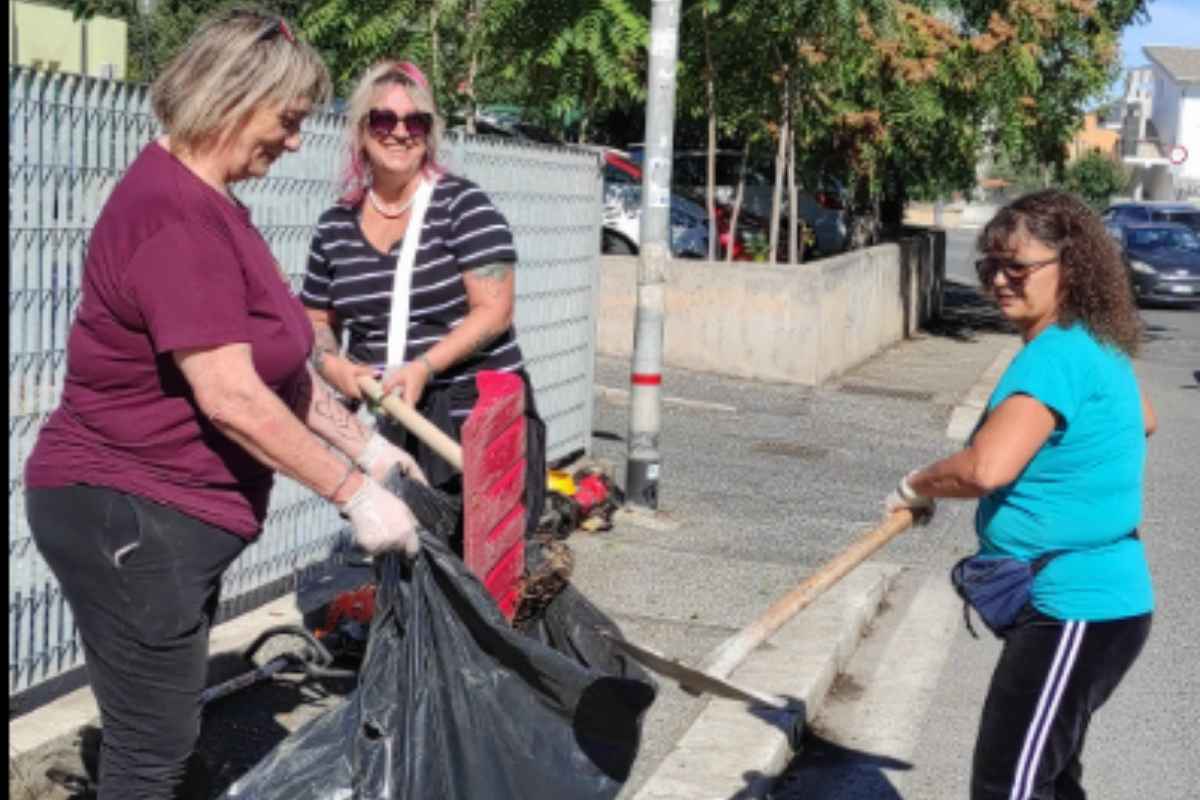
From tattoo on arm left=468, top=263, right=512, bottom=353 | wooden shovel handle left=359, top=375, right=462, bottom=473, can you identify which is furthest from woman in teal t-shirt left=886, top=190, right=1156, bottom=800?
tattoo on arm left=468, top=263, right=512, bottom=353

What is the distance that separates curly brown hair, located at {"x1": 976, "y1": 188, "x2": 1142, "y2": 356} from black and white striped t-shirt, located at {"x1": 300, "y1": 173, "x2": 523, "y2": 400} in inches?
56.0

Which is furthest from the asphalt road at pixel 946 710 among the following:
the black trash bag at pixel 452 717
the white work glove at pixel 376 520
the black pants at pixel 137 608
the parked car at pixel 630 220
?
the parked car at pixel 630 220

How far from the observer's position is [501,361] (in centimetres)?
491

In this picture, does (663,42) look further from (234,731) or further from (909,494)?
(909,494)

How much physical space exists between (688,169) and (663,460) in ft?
43.7

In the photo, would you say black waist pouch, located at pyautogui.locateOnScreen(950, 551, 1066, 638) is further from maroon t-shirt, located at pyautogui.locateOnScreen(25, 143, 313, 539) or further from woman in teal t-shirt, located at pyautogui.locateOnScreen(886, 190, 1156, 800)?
maroon t-shirt, located at pyautogui.locateOnScreen(25, 143, 313, 539)

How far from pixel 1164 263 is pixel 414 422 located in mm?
27900

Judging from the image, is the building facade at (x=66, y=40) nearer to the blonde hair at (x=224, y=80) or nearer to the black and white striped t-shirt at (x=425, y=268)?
the black and white striped t-shirt at (x=425, y=268)

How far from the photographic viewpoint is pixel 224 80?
3.20 meters

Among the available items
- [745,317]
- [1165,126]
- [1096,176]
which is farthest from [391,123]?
[1165,126]

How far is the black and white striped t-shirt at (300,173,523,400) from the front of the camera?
4730 millimetres

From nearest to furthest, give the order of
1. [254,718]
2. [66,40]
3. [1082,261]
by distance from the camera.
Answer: [1082,261], [254,718], [66,40]

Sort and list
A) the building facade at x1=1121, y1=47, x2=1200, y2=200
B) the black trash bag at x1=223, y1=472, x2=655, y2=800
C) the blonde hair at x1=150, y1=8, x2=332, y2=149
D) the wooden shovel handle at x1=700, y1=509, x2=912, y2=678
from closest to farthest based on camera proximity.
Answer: the blonde hair at x1=150, y1=8, x2=332, y2=149 → the black trash bag at x1=223, y1=472, x2=655, y2=800 → the wooden shovel handle at x1=700, y1=509, x2=912, y2=678 → the building facade at x1=1121, y1=47, x2=1200, y2=200

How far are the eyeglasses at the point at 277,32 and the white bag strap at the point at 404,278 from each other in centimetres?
138
